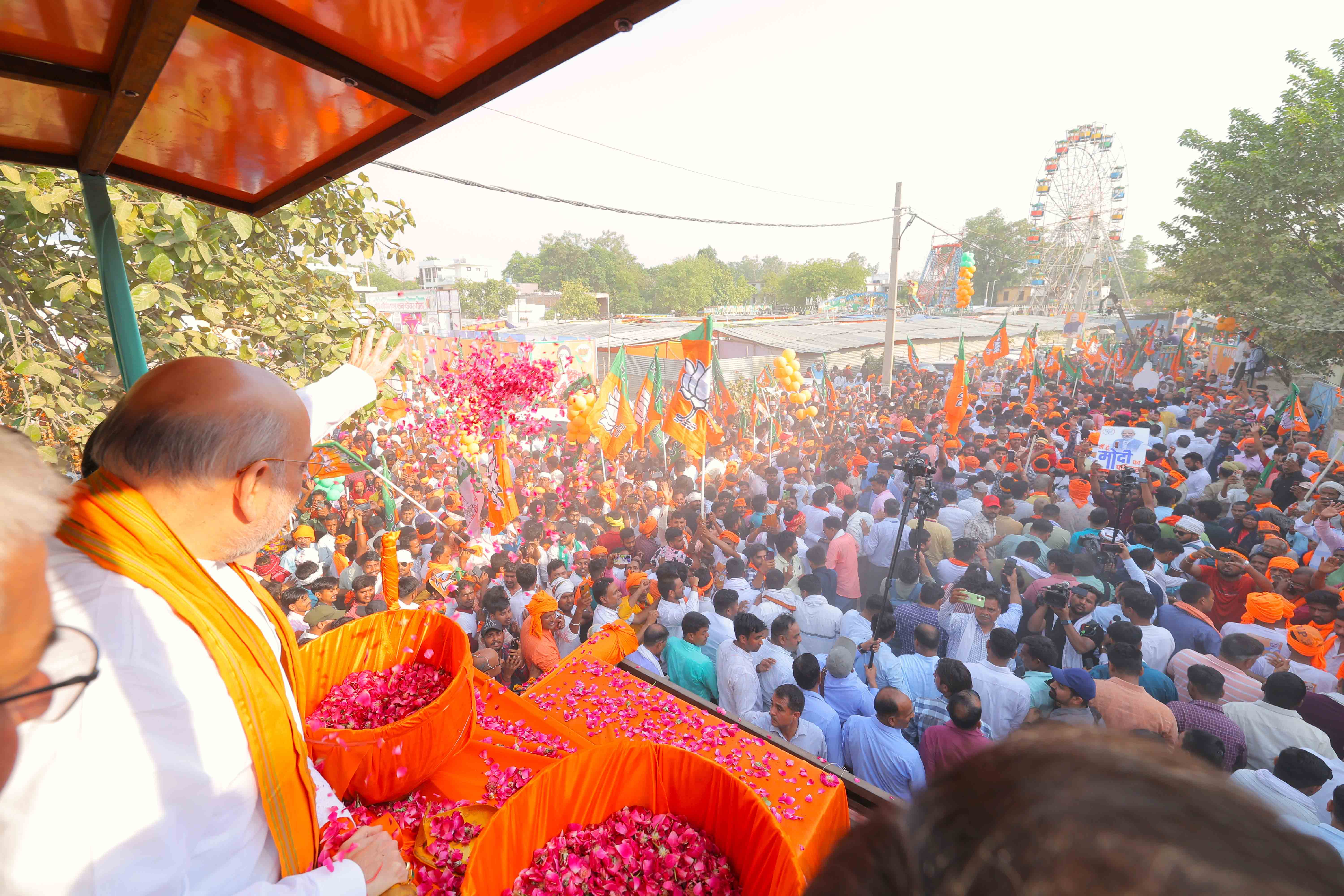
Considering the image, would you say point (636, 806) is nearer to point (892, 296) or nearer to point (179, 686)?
point (179, 686)

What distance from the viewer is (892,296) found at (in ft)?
21.3

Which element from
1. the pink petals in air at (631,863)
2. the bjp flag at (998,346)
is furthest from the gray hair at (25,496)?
the bjp flag at (998,346)

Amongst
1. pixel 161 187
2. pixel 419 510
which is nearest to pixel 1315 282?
pixel 161 187

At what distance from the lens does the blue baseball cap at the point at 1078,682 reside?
355 centimetres

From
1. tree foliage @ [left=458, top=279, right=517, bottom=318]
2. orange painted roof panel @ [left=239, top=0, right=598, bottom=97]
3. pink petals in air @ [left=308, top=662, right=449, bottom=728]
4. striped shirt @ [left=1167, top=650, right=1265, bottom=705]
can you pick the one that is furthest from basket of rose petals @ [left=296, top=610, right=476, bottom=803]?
tree foliage @ [left=458, top=279, right=517, bottom=318]

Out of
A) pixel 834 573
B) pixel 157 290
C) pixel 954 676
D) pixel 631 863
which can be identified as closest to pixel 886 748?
pixel 954 676

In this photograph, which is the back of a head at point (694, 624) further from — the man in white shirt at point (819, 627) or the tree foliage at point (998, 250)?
the tree foliage at point (998, 250)

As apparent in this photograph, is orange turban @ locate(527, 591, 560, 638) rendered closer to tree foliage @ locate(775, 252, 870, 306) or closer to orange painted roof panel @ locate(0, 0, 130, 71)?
orange painted roof panel @ locate(0, 0, 130, 71)

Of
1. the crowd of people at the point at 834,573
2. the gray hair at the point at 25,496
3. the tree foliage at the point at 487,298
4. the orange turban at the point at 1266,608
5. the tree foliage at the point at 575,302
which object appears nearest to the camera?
the gray hair at the point at 25,496

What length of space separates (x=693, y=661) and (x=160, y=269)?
4061mm

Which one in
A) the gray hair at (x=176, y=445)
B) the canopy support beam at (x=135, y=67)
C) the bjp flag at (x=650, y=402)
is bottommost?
the bjp flag at (x=650, y=402)

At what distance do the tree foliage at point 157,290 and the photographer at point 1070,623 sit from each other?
5.35m

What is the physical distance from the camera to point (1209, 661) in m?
3.72

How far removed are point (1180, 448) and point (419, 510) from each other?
811cm
